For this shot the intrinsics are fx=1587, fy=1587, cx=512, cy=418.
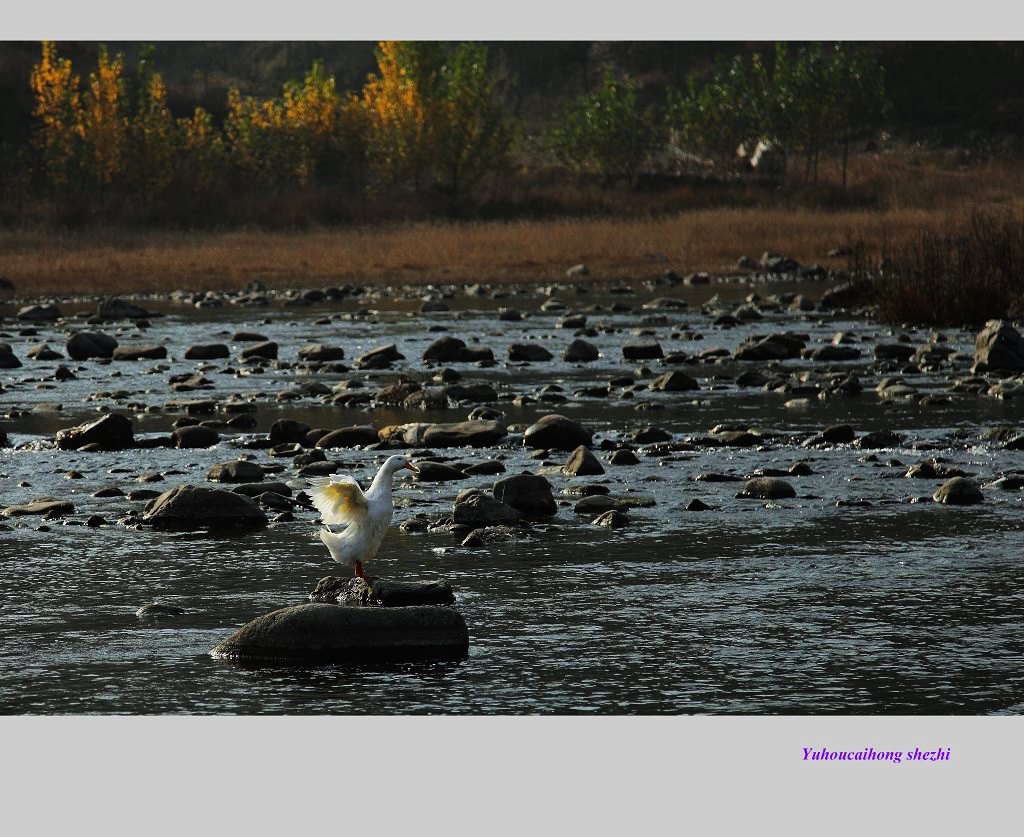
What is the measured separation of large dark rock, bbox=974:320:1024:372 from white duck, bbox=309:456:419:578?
614 inches

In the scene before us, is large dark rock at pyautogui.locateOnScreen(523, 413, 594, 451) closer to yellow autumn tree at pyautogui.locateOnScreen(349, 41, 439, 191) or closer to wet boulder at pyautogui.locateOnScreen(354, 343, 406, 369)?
wet boulder at pyautogui.locateOnScreen(354, 343, 406, 369)

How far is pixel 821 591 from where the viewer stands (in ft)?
37.8

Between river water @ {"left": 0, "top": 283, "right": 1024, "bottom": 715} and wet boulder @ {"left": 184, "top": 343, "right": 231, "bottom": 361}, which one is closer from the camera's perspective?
river water @ {"left": 0, "top": 283, "right": 1024, "bottom": 715}

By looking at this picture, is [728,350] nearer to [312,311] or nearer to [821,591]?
[312,311]

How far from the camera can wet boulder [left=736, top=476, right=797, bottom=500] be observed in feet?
49.5

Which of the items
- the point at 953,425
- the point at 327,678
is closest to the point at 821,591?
the point at 327,678

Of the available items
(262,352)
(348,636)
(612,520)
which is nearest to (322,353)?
(262,352)

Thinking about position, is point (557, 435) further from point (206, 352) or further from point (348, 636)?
point (206, 352)

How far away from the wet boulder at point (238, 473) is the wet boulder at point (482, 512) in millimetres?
2957

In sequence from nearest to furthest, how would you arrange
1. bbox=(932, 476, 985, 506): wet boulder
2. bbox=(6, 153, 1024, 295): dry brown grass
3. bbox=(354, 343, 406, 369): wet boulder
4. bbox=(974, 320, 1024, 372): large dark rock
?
1. bbox=(932, 476, 985, 506): wet boulder
2. bbox=(974, 320, 1024, 372): large dark rock
3. bbox=(354, 343, 406, 369): wet boulder
4. bbox=(6, 153, 1024, 295): dry brown grass

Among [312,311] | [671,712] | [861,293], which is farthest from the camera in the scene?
[312,311]

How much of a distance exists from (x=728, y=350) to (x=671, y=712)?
67.2ft

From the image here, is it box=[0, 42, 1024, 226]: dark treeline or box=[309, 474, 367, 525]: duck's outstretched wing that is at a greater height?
box=[0, 42, 1024, 226]: dark treeline

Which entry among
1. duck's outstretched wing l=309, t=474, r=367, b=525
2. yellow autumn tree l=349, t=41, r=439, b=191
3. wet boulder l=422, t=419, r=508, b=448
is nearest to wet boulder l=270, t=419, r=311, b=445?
wet boulder l=422, t=419, r=508, b=448
